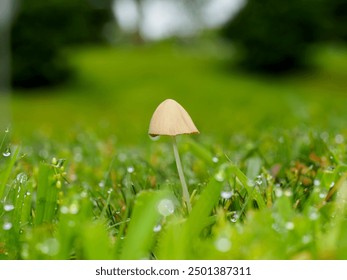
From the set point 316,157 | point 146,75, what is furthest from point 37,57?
point 316,157

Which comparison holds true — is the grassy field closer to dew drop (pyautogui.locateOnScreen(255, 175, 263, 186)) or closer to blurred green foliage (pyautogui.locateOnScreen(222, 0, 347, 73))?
dew drop (pyautogui.locateOnScreen(255, 175, 263, 186))

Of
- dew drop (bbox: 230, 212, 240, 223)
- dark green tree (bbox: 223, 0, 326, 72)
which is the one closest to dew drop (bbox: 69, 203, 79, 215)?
dew drop (bbox: 230, 212, 240, 223)

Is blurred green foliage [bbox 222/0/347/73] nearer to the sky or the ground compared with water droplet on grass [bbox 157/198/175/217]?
nearer to the sky

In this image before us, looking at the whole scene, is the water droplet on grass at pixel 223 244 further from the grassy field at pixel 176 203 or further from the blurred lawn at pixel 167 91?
the blurred lawn at pixel 167 91

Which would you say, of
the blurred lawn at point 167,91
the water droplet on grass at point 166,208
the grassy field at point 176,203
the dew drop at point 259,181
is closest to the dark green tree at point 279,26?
the blurred lawn at point 167,91

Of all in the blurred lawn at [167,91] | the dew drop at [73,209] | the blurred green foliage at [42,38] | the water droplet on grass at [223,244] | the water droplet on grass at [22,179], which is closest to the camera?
the water droplet on grass at [223,244]

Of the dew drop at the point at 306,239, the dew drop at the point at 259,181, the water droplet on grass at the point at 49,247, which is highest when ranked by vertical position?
the dew drop at the point at 259,181

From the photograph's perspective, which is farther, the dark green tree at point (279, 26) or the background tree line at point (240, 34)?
the dark green tree at point (279, 26)
